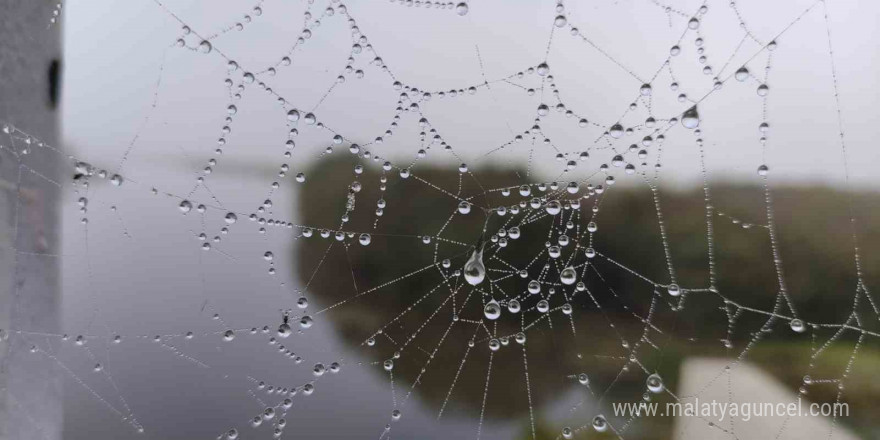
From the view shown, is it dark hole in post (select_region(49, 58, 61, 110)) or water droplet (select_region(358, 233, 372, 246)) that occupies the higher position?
dark hole in post (select_region(49, 58, 61, 110))

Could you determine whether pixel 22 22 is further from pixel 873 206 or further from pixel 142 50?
pixel 873 206

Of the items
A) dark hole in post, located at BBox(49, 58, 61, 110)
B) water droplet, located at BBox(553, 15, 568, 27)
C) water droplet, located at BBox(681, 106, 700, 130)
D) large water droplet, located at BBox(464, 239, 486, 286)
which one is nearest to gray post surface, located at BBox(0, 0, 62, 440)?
dark hole in post, located at BBox(49, 58, 61, 110)

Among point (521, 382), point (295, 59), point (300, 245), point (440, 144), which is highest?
point (295, 59)

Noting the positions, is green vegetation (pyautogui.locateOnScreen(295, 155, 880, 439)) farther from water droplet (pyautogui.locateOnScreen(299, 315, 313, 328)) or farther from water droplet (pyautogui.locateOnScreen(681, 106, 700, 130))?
water droplet (pyautogui.locateOnScreen(681, 106, 700, 130))

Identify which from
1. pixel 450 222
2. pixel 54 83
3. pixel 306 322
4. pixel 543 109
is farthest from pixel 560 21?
pixel 54 83

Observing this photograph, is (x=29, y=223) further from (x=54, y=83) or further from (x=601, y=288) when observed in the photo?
(x=601, y=288)

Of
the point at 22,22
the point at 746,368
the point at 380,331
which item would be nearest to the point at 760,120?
the point at 746,368

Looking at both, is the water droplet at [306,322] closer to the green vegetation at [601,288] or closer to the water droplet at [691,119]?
the green vegetation at [601,288]
